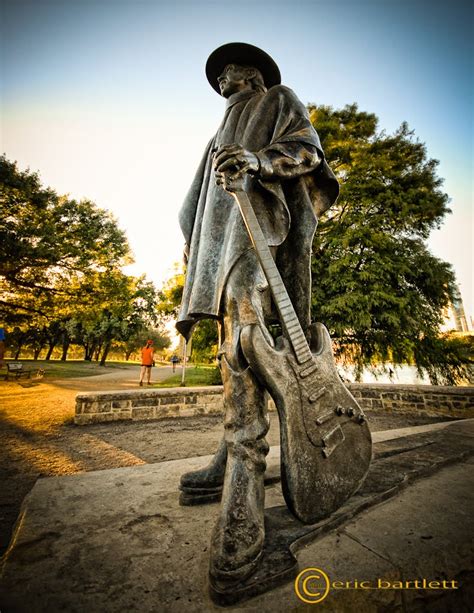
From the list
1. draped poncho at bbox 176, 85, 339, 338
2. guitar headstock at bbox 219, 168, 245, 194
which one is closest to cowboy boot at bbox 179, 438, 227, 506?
draped poncho at bbox 176, 85, 339, 338

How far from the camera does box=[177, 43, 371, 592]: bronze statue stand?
3.69 ft

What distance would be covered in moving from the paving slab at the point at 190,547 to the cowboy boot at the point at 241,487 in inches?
3.5

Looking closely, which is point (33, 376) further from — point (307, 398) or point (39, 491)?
point (307, 398)

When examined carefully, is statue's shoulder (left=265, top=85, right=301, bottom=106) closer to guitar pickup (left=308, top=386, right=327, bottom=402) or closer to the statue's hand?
the statue's hand

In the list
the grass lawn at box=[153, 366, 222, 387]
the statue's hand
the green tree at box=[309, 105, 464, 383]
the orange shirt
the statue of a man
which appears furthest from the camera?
the orange shirt

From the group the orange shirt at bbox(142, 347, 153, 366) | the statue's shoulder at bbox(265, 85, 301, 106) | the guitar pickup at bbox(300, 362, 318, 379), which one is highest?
the statue's shoulder at bbox(265, 85, 301, 106)

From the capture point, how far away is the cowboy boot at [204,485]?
1.53 m

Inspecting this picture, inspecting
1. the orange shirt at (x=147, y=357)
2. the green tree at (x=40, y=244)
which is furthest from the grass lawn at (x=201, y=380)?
the green tree at (x=40, y=244)

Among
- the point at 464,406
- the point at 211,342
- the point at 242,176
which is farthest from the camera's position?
the point at 211,342

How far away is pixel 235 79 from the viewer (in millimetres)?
2068

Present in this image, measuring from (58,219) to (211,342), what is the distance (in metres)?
11.3

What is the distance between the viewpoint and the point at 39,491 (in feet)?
5.48

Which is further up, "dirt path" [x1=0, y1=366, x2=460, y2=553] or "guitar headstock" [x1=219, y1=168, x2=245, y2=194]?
"guitar headstock" [x1=219, y1=168, x2=245, y2=194]

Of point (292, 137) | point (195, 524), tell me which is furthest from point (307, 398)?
point (292, 137)
